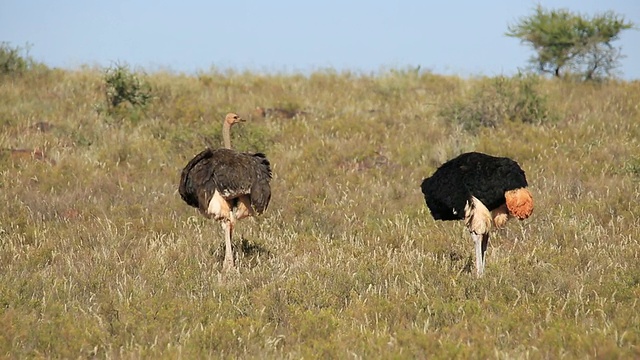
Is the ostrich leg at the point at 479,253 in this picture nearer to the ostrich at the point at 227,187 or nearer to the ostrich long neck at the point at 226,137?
the ostrich at the point at 227,187

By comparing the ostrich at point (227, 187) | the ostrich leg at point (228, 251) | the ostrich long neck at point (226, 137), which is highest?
the ostrich long neck at point (226, 137)

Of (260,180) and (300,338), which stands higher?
(260,180)

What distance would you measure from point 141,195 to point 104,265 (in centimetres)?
343

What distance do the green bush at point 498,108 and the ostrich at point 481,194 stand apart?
7572 millimetres

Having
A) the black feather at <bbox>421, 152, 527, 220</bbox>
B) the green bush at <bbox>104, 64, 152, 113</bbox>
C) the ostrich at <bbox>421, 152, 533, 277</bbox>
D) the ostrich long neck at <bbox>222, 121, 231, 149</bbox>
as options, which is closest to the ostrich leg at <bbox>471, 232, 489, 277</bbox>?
the ostrich at <bbox>421, 152, 533, 277</bbox>

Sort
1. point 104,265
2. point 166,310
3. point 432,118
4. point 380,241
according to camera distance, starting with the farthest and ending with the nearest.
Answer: point 432,118, point 380,241, point 104,265, point 166,310

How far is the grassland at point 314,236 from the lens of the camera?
225 inches

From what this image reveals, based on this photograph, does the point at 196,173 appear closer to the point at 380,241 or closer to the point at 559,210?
the point at 380,241

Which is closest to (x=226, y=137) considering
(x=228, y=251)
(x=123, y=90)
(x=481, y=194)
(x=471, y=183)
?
(x=228, y=251)

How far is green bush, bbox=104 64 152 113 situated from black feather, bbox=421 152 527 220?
9345mm

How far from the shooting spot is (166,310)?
6254 millimetres

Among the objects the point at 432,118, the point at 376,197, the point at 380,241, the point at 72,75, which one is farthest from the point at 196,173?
the point at 72,75

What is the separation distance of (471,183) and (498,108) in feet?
27.8

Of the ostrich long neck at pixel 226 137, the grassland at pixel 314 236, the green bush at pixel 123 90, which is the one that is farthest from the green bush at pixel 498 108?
the ostrich long neck at pixel 226 137
